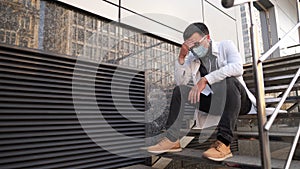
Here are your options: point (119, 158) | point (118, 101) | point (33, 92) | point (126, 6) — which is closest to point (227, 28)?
point (126, 6)

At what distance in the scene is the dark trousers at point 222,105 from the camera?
106cm

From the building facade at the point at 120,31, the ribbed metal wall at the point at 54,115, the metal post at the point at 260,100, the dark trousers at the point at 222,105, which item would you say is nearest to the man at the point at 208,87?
the dark trousers at the point at 222,105

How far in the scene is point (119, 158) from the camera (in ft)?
5.11

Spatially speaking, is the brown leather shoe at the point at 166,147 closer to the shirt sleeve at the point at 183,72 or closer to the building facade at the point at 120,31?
the shirt sleeve at the point at 183,72

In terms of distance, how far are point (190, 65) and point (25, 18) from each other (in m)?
1.14

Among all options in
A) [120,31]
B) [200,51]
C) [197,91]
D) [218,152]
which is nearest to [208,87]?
[197,91]

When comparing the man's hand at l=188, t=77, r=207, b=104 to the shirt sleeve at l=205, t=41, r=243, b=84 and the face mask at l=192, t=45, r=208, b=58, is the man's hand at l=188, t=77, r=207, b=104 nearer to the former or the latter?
the shirt sleeve at l=205, t=41, r=243, b=84

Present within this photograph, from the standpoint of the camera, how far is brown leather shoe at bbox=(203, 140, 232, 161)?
1.00 meters

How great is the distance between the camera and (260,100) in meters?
0.82

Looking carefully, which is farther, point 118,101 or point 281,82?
point 281,82

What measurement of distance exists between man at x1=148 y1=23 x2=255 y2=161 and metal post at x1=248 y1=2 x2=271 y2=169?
261 millimetres

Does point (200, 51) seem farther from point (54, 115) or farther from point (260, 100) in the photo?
point (54, 115)

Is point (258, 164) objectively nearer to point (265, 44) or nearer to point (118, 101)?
point (118, 101)

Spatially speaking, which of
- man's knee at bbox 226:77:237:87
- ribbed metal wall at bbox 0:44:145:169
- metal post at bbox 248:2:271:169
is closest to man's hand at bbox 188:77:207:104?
man's knee at bbox 226:77:237:87
